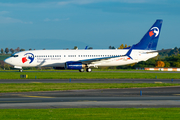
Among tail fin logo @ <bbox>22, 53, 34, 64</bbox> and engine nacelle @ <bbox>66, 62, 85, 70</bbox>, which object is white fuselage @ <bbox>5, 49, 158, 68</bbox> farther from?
engine nacelle @ <bbox>66, 62, 85, 70</bbox>

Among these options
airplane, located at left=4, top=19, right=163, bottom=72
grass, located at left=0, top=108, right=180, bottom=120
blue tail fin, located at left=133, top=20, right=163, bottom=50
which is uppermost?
blue tail fin, located at left=133, top=20, right=163, bottom=50

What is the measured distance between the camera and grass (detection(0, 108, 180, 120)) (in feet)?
47.7

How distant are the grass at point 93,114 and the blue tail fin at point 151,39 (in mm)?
47509

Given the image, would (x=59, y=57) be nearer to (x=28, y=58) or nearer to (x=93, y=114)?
(x=28, y=58)

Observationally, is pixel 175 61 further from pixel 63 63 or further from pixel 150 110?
pixel 150 110

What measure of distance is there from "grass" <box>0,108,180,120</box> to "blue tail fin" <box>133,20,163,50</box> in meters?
47.5

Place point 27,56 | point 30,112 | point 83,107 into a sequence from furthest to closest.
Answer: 1. point 27,56
2. point 83,107
3. point 30,112

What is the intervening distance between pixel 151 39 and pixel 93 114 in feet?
167

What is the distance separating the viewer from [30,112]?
15.9 m

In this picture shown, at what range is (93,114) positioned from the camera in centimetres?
1540

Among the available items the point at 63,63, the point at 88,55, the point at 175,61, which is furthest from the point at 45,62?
the point at 175,61

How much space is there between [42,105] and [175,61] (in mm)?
78562

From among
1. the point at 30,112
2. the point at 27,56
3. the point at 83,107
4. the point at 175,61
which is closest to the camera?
the point at 30,112

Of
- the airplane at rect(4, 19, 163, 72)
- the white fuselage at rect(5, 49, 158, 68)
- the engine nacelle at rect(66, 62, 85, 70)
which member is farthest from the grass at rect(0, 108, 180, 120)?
the white fuselage at rect(5, 49, 158, 68)
